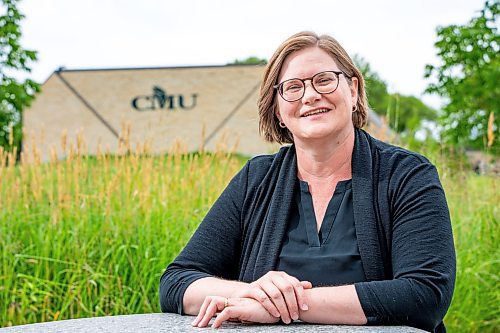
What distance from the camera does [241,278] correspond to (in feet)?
8.02

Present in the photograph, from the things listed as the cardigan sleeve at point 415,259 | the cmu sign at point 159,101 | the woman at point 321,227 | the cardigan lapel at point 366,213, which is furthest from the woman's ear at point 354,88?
the cmu sign at point 159,101

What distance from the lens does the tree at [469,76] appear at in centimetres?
965

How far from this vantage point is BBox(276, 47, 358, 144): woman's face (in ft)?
7.64

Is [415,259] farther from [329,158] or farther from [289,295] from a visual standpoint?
[329,158]

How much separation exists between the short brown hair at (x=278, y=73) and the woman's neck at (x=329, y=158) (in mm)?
216

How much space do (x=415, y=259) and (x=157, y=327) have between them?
0.71 m

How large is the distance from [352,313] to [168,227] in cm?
280

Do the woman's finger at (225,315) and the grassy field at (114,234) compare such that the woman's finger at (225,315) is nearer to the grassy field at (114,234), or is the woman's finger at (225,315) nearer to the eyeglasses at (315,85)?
the eyeglasses at (315,85)

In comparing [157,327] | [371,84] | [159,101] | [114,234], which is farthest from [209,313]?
[159,101]

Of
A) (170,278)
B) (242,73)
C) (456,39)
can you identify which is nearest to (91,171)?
(170,278)

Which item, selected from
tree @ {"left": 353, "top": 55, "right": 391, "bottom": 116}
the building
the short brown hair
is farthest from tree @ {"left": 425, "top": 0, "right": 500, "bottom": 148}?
the building

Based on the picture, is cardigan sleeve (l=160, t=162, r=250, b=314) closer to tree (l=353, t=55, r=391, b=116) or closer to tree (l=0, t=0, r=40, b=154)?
tree (l=353, t=55, r=391, b=116)

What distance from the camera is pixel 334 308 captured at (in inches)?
78.1

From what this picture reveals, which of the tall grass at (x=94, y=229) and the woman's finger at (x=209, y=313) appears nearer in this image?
the woman's finger at (x=209, y=313)
